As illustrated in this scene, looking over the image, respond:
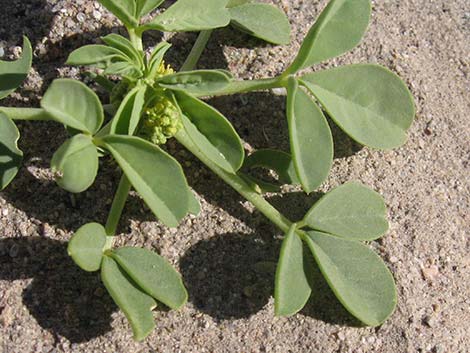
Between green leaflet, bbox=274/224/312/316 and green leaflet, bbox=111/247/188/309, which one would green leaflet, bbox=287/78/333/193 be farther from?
green leaflet, bbox=111/247/188/309

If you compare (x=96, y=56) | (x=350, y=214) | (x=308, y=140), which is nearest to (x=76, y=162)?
(x=96, y=56)

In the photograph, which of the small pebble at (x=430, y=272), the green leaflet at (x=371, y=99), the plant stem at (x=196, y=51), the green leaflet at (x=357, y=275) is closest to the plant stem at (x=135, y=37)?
the plant stem at (x=196, y=51)

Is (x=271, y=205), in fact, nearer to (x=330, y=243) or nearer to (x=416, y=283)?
(x=330, y=243)

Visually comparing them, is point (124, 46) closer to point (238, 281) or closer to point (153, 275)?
point (153, 275)

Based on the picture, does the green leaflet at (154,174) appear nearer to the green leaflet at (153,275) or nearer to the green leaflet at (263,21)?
the green leaflet at (153,275)

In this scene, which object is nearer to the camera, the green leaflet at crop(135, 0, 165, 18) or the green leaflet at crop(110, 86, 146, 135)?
the green leaflet at crop(110, 86, 146, 135)

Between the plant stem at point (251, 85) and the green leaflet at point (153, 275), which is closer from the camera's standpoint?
the green leaflet at point (153, 275)

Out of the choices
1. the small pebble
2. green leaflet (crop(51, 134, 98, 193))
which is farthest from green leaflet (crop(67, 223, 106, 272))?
the small pebble
